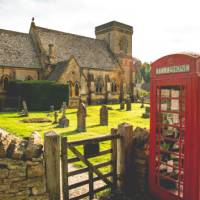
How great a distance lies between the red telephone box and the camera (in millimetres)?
4383

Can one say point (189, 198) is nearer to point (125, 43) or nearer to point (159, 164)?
point (159, 164)

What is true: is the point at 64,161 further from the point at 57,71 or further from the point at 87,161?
the point at 57,71

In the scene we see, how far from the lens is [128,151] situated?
582 centimetres

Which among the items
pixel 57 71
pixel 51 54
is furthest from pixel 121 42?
pixel 57 71

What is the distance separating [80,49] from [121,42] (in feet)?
36.8

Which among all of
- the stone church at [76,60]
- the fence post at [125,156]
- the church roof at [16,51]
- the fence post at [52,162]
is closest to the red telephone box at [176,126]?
the fence post at [125,156]

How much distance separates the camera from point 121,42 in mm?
47781

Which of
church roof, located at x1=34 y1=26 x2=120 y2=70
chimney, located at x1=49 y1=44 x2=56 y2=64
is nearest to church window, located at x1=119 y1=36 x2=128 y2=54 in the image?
church roof, located at x1=34 y1=26 x2=120 y2=70

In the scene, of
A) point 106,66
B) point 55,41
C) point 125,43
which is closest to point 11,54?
point 55,41

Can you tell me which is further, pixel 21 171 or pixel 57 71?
pixel 57 71

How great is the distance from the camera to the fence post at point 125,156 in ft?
19.1

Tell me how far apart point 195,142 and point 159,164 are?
1.23 m

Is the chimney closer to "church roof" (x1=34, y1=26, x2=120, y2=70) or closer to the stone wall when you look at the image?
"church roof" (x1=34, y1=26, x2=120, y2=70)

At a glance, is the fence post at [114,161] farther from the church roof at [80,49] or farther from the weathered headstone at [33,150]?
the church roof at [80,49]
